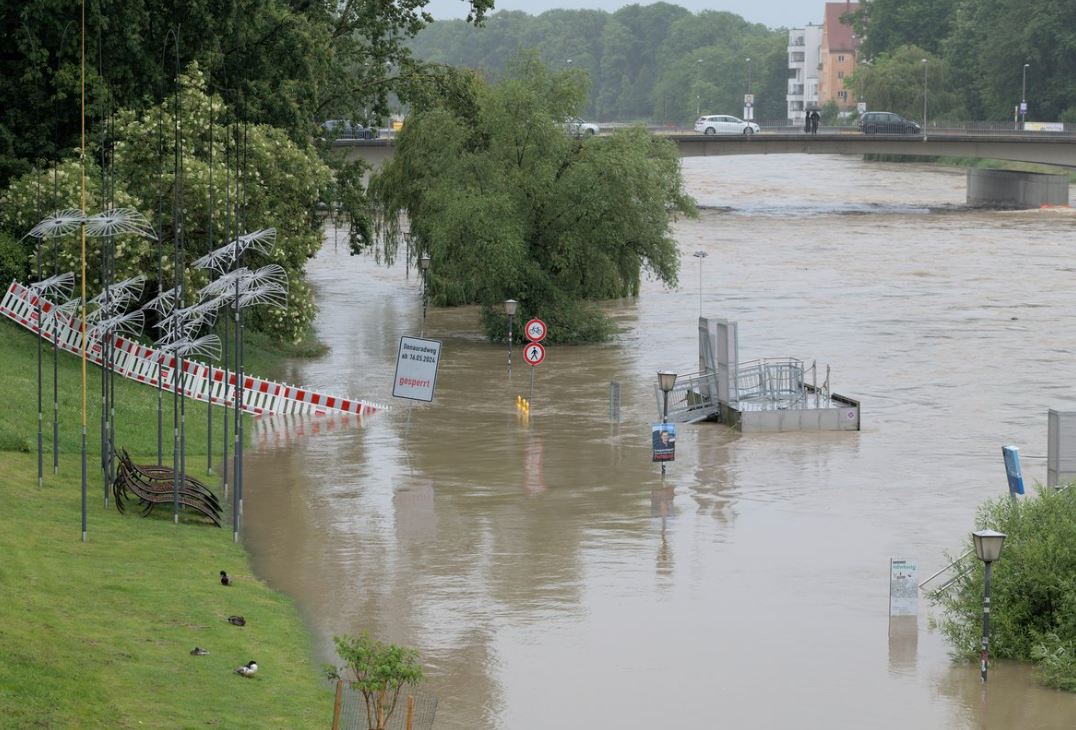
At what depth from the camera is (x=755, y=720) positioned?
62.1 ft

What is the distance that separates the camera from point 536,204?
4838 centimetres

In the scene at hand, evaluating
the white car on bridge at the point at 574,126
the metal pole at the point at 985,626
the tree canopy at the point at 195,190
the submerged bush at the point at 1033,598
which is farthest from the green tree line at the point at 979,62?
the metal pole at the point at 985,626

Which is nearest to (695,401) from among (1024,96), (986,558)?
(986,558)

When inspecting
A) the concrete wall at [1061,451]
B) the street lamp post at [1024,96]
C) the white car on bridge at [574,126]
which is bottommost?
the concrete wall at [1061,451]

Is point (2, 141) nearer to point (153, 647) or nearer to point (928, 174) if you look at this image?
point (153, 647)

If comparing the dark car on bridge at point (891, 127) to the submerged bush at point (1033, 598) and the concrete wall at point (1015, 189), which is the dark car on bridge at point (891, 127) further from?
the submerged bush at point (1033, 598)

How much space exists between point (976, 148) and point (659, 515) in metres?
76.6

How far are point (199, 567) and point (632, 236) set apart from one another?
26.7 metres

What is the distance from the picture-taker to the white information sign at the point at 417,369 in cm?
3547

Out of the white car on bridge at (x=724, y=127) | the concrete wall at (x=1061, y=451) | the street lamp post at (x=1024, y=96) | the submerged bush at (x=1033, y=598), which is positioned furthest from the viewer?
the street lamp post at (x=1024, y=96)

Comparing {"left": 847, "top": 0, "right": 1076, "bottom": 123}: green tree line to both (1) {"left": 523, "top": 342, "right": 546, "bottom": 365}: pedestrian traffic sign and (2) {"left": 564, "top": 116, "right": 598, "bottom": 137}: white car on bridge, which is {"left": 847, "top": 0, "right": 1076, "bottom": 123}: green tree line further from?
(1) {"left": 523, "top": 342, "right": 546, "bottom": 365}: pedestrian traffic sign

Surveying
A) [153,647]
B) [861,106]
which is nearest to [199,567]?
[153,647]

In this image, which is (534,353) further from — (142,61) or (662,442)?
(142,61)

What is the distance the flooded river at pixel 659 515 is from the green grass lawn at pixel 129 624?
109cm
